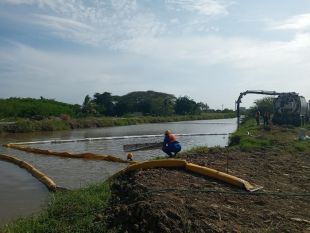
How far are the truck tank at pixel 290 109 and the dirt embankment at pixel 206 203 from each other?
17467 millimetres

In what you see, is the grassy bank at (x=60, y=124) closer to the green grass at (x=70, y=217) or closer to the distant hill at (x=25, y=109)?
the distant hill at (x=25, y=109)

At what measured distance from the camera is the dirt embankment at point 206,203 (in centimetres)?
540

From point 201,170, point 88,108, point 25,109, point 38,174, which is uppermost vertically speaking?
point 88,108

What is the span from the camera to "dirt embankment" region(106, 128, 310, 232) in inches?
213

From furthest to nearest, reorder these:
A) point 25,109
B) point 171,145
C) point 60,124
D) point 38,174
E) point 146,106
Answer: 1. point 146,106
2. point 25,109
3. point 60,124
4. point 38,174
5. point 171,145

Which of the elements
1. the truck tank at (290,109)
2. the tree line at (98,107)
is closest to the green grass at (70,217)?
the truck tank at (290,109)

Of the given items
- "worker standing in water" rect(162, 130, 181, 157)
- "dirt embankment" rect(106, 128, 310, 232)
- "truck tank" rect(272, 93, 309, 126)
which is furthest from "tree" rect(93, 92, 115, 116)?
"dirt embankment" rect(106, 128, 310, 232)

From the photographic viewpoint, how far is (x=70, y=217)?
6652 millimetres

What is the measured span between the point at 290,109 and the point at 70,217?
72.1 ft

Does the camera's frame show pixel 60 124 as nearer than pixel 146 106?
Yes

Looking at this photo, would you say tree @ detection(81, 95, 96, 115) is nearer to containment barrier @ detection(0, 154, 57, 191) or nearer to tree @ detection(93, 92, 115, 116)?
tree @ detection(93, 92, 115, 116)

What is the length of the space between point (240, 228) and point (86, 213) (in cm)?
264

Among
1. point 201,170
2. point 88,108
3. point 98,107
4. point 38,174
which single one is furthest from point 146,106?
point 201,170

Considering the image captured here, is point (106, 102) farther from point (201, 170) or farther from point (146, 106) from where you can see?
point (201, 170)
